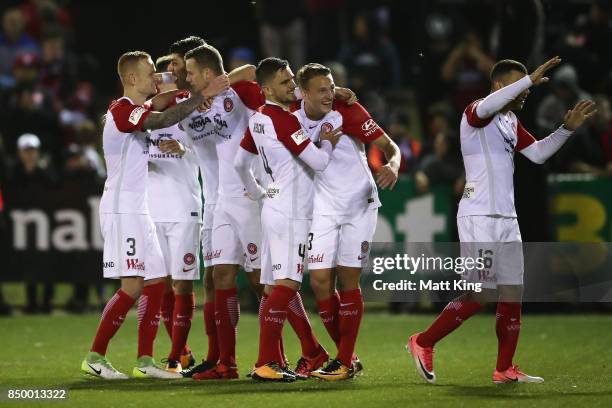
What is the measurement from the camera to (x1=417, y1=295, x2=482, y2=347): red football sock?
10.4 meters

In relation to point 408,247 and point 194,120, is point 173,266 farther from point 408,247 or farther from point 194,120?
point 408,247

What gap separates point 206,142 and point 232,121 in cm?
30

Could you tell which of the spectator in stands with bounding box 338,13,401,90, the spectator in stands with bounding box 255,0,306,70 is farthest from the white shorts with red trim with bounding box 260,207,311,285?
the spectator in stands with bounding box 255,0,306,70

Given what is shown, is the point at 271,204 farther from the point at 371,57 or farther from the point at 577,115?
the point at 371,57

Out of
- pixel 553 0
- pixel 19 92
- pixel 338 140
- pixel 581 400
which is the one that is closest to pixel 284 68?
pixel 338 140

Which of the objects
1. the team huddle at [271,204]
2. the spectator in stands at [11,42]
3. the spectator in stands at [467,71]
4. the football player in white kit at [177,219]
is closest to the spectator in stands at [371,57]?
the spectator in stands at [467,71]

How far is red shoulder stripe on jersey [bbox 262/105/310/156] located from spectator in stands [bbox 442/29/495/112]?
897 centimetres

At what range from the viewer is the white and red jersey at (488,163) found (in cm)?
1033

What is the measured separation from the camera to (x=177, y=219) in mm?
11312

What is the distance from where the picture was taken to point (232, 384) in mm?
10289

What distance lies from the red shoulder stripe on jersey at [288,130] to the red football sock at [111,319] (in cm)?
188

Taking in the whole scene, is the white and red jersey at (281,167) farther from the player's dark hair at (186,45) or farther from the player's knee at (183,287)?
the player's knee at (183,287)

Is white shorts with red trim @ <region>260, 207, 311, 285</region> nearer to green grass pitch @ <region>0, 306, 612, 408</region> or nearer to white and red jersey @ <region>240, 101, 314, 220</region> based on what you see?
white and red jersey @ <region>240, 101, 314, 220</region>

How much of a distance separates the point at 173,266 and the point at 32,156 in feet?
20.7
